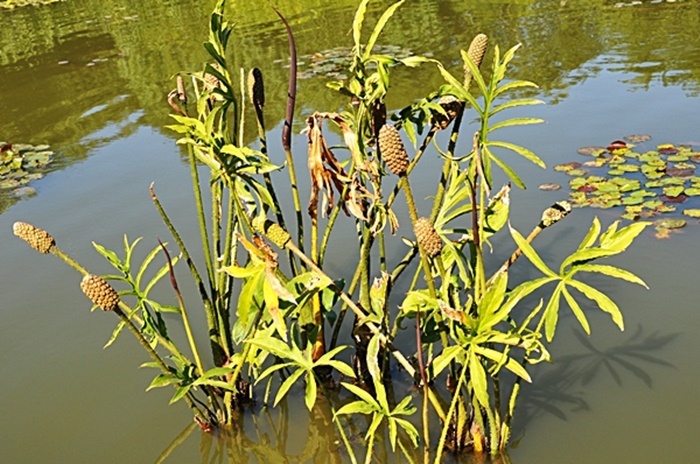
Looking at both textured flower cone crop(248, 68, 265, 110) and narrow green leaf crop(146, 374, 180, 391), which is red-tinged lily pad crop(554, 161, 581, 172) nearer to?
textured flower cone crop(248, 68, 265, 110)

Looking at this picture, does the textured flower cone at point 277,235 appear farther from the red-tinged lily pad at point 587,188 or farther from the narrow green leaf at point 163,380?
the red-tinged lily pad at point 587,188

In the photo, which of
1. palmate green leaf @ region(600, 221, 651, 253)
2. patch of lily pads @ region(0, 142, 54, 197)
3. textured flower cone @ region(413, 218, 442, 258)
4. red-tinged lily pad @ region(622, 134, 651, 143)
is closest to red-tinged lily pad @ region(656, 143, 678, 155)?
red-tinged lily pad @ region(622, 134, 651, 143)

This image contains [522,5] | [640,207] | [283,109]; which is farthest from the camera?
[522,5]

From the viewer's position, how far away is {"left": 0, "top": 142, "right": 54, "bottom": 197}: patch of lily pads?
4.43m

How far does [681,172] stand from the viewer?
3.48 m

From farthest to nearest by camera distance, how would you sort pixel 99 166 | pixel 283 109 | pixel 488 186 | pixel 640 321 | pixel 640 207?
pixel 283 109 → pixel 99 166 → pixel 640 207 → pixel 640 321 → pixel 488 186

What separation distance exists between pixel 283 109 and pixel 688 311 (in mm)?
3665

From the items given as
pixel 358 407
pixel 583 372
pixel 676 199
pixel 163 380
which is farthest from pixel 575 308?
pixel 676 199

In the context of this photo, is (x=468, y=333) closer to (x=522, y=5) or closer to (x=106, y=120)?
(x=106, y=120)

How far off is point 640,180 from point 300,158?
6.36ft

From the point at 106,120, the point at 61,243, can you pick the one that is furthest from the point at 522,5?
the point at 61,243

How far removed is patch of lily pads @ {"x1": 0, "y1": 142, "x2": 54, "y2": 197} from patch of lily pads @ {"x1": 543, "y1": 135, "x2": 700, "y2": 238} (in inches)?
124

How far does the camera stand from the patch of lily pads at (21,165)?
175 inches

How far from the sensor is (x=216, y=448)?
221 cm
